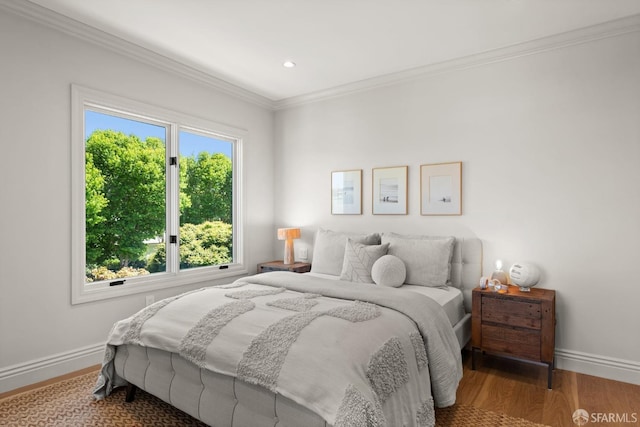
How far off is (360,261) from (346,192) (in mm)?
1061

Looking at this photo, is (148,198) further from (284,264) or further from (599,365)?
Answer: (599,365)

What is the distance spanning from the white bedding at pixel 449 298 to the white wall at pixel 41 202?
2570 millimetres

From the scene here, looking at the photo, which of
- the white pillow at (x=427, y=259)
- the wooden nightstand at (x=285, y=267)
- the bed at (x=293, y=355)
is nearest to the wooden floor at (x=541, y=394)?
the bed at (x=293, y=355)

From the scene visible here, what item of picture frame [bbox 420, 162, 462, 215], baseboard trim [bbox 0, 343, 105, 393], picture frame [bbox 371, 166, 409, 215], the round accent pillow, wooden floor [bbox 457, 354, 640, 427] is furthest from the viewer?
picture frame [bbox 371, 166, 409, 215]

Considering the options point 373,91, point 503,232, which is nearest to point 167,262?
point 373,91

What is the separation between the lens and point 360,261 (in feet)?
10.8

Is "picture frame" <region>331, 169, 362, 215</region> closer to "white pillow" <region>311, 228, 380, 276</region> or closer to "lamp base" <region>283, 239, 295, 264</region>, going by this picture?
"white pillow" <region>311, 228, 380, 276</region>

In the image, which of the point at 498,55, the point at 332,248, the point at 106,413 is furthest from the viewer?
the point at 332,248

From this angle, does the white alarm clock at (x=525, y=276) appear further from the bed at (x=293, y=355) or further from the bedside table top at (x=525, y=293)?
the bed at (x=293, y=355)

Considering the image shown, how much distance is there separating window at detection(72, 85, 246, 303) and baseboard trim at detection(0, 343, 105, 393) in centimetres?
42

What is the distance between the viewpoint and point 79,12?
260 centimetres

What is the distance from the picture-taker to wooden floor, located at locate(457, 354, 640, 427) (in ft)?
7.34

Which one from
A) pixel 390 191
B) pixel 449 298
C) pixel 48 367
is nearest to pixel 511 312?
Answer: pixel 449 298

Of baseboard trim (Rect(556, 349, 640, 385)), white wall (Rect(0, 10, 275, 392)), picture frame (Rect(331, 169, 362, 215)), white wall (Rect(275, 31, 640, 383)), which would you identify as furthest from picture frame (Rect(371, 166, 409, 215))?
white wall (Rect(0, 10, 275, 392))
